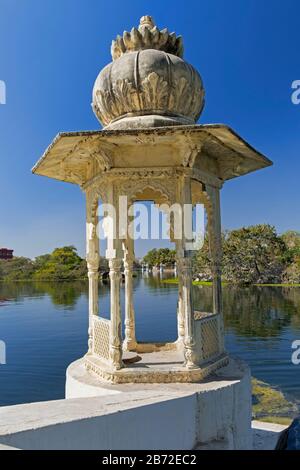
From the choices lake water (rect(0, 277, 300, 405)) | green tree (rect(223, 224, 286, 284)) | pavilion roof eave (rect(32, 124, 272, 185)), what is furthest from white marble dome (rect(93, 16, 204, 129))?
green tree (rect(223, 224, 286, 284))

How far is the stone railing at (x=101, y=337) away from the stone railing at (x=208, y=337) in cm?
99

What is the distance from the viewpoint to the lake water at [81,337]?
1145 cm

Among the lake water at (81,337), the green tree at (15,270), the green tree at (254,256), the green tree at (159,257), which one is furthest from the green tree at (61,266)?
the lake water at (81,337)

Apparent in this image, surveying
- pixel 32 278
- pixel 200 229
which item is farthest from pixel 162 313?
pixel 32 278

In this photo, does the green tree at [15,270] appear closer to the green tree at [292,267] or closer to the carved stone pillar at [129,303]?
the green tree at [292,267]

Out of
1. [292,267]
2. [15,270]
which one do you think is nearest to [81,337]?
[292,267]

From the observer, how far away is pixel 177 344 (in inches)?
224

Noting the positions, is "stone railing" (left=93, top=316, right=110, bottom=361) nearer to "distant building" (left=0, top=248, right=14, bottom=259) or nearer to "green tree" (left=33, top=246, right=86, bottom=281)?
"green tree" (left=33, top=246, right=86, bottom=281)

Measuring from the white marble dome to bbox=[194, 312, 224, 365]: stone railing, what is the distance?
222 cm

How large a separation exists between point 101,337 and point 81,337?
522 inches

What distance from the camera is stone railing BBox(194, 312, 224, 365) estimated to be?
4.35m

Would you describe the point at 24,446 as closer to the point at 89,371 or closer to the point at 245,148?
the point at 89,371

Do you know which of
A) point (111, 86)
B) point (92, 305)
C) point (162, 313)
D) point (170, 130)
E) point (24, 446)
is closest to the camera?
point (24, 446)
